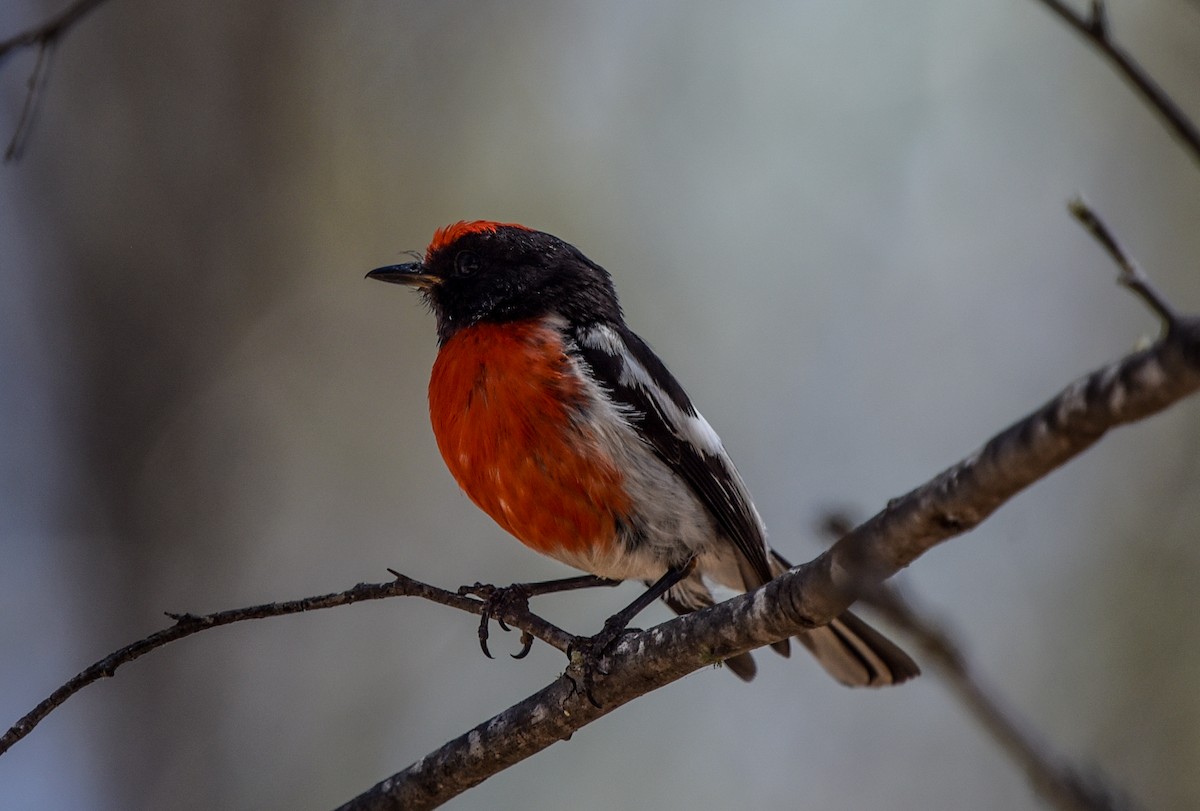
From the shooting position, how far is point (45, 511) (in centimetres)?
725

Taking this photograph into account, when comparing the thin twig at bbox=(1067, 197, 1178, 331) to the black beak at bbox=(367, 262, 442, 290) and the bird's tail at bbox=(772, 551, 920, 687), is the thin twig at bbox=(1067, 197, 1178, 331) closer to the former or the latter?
the bird's tail at bbox=(772, 551, 920, 687)

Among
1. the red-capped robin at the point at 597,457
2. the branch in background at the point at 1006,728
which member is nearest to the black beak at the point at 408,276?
the red-capped robin at the point at 597,457

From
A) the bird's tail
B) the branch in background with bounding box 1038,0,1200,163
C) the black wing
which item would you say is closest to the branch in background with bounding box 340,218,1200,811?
the branch in background with bounding box 1038,0,1200,163

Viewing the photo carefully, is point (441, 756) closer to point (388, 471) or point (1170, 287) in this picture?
point (388, 471)

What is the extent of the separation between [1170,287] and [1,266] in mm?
9122

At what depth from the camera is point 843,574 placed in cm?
233

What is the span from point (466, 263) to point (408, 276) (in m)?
0.29

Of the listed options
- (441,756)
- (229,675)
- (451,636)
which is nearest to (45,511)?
(229,675)

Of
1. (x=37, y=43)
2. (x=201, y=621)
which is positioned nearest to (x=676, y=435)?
(x=201, y=621)

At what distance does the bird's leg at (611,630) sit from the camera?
3422 mm

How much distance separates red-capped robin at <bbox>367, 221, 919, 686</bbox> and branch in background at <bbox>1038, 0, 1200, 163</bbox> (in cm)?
270

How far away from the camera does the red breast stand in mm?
4270

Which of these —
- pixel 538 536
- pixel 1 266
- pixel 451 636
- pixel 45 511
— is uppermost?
pixel 1 266

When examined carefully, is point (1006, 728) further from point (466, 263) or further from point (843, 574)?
point (466, 263)
